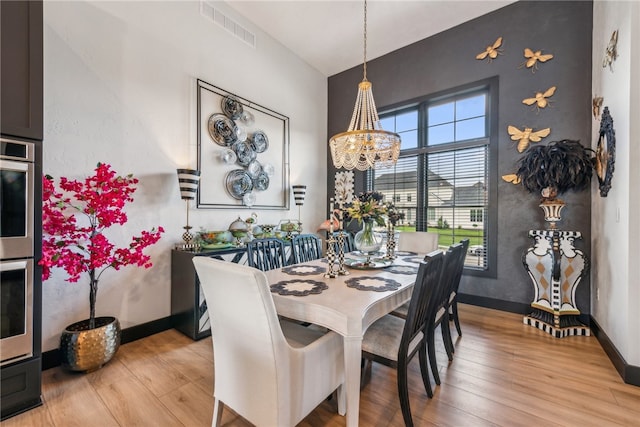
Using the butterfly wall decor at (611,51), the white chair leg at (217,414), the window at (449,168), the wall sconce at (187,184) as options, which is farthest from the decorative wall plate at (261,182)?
the butterfly wall decor at (611,51)

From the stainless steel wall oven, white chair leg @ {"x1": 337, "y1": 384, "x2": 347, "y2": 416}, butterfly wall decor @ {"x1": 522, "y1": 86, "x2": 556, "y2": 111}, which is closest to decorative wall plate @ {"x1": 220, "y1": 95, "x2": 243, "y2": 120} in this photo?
the stainless steel wall oven

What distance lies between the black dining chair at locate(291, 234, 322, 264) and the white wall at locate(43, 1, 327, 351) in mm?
1177

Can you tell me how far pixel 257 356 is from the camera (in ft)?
3.92

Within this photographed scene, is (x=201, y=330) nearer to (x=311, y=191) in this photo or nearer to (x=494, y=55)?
(x=311, y=191)

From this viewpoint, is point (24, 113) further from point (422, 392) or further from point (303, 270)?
point (422, 392)

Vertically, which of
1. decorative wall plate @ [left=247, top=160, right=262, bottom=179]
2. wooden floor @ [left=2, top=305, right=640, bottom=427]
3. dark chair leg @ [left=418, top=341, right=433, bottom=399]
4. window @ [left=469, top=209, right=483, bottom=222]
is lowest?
wooden floor @ [left=2, top=305, right=640, bottom=427]

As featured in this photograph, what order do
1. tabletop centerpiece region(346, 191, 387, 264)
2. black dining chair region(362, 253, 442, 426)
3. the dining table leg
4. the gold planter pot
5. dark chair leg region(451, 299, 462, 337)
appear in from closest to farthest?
the dining table leg, black dining chair region(362, 253, 442, 426), the gold planter pot, tabletop centerpiece region(346, 191, 387, 264), dark chair leg region(451, 299, 462, 337)

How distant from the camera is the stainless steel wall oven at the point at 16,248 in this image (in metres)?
1.56

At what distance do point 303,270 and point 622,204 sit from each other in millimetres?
2574

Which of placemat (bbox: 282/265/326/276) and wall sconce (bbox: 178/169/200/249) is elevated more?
wall sconce (bbox: 178/169/200/249)

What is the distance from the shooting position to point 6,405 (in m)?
1.56

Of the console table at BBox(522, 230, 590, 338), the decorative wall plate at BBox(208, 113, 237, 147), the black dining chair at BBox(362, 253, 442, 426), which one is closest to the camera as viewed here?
the black dining chair at BBox(362, 253, 442, 426)

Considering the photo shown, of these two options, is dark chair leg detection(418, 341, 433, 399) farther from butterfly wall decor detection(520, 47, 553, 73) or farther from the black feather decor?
butterfly wall decor detection(520, 47, 553, 73)

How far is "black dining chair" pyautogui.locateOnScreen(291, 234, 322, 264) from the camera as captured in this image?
8.78 feet
